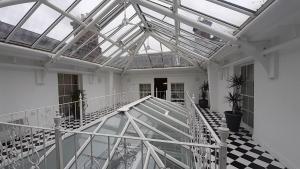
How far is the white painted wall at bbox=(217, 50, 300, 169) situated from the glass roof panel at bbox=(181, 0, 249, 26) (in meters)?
0.99

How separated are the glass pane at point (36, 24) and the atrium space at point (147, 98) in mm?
20

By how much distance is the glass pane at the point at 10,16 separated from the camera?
126 inches

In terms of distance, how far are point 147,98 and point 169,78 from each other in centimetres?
585

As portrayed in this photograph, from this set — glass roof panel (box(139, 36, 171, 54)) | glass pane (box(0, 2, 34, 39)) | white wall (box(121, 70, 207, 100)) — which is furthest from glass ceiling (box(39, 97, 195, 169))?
white wall (box(121, 70, 207, 100))

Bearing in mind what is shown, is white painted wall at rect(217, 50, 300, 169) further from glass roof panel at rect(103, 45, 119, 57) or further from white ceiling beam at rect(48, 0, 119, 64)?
glass roof panel at rect(103, 45, 119, 57)

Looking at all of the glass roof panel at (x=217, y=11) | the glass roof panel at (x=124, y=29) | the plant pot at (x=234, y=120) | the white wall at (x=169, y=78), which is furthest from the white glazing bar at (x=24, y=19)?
the white wall at (x=169, y=78)

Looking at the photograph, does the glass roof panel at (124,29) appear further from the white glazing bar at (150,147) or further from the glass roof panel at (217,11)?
the white glazing bar at (150,147)

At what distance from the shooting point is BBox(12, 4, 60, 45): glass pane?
3596 millimetres

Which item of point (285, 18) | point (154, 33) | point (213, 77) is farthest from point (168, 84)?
point (285, 18)

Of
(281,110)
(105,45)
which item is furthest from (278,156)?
(105,45)

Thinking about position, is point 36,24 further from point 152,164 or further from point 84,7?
point 152,164

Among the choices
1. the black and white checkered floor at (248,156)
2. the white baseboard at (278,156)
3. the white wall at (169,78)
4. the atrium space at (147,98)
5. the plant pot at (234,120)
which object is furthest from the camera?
the white wall at (169,78)

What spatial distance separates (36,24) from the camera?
3.81 meters

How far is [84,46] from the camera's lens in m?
5.61
